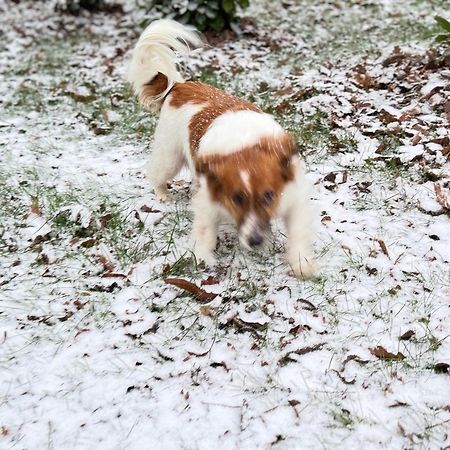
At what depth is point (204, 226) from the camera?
341 cm

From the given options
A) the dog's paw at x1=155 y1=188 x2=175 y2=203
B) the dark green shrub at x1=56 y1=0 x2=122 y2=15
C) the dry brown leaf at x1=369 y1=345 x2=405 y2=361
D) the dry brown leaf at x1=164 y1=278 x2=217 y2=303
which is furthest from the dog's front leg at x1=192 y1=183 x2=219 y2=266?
the dark green shrub at x1=56 y1=0 x2=122 y2=15

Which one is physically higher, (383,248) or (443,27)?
(443,27)

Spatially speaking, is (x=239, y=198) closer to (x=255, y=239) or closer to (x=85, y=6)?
(x=255, y=239)

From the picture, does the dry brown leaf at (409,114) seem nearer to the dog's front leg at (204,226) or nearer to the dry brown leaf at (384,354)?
the dog's front leg at (204,226)

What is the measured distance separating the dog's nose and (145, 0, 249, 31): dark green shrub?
6.37m

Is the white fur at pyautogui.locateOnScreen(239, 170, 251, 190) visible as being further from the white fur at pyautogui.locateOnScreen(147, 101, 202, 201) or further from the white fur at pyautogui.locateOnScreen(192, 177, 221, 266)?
the white fur at pyautogui.locateOnScreen(147, 101, 202, 201)

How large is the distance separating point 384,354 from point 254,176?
3.91ft

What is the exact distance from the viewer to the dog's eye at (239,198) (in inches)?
114

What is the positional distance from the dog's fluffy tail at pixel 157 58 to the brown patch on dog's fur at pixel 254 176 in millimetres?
1546

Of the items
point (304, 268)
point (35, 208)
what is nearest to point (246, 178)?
point (304, 268)

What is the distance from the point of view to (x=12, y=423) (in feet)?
8.30

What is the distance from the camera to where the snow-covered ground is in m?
2.47

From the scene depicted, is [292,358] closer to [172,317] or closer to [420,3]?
[172,317]

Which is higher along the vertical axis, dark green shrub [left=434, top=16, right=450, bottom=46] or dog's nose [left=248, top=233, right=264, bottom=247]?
dark green shrub [left=434, top=16, right=450, bottom=46]
